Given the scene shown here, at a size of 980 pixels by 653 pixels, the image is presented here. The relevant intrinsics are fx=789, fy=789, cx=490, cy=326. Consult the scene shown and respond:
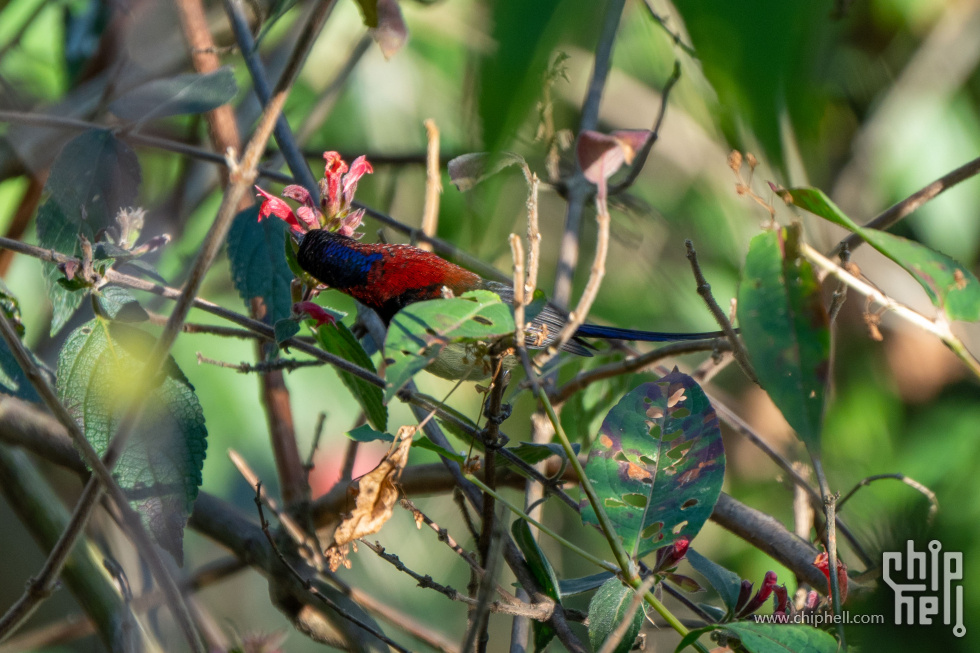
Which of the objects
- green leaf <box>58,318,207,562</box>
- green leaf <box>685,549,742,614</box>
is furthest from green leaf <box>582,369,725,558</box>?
green leaf <box>58,318,207,562</box>

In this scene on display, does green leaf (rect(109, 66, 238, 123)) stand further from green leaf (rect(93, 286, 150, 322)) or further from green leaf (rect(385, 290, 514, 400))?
green leaf (rect(385, 290, 514, 400))

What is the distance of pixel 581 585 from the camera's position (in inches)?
44.0

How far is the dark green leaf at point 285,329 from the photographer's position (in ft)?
3.07

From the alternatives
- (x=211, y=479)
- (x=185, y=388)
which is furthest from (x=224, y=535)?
(x=211, y=479)

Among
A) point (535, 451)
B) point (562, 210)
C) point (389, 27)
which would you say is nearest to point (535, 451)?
point (535, 451)

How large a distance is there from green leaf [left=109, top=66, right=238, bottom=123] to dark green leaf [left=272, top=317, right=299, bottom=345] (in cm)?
44

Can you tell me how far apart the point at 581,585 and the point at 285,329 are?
549 millimetres

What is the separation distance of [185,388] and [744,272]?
2.40ft

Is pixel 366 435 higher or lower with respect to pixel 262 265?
lower

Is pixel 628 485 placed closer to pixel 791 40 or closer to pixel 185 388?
pixel 185 388

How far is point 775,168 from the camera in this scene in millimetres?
371

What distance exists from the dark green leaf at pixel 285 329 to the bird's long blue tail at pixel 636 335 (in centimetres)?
57

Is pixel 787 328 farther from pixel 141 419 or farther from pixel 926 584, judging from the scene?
pixel 141 419

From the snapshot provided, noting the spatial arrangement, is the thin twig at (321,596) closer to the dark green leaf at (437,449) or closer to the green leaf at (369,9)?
the dark green leaf at (437,449)
